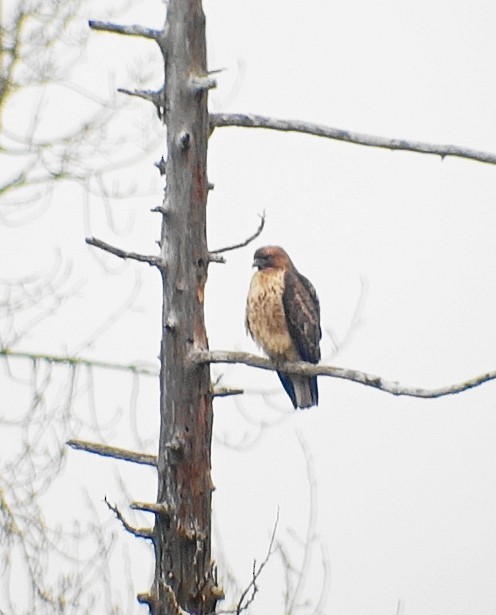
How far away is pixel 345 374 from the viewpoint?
4719 millimetres

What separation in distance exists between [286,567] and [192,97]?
1950 millimetres

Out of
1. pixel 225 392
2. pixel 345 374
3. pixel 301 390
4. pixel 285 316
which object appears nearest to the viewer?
pixel 345 374

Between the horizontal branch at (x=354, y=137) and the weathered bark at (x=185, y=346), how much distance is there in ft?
0.64

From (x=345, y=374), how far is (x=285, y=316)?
6.22ft

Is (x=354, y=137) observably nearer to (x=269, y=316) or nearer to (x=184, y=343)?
(x=184, y=343)

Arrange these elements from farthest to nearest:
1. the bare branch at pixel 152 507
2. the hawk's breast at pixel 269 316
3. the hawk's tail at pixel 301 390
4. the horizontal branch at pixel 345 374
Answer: the hawk's tail at pixel 301 390 < the hawk's breast at pixel 269 316 < the bare branch at pixel 152 507 < the horizontal branch at pixel 345 374

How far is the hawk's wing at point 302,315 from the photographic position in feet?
21.6

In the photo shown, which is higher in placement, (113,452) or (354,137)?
(354,137)

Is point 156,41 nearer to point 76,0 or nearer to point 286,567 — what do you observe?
point 286,567

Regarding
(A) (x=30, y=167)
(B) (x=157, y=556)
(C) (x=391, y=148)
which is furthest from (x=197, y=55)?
(A) (x=30, y=167)

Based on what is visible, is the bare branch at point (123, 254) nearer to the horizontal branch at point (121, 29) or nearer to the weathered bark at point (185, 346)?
the weathered bark at point (185, 346)

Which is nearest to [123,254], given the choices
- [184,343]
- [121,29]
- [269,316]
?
[184,343]

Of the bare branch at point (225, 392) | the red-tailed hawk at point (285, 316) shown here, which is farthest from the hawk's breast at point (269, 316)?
the bare branch at point (225, 392)

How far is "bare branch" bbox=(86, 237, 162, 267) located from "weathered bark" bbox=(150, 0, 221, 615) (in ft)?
0.16
